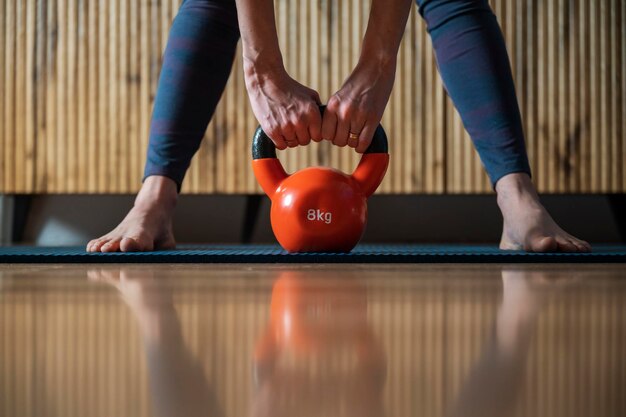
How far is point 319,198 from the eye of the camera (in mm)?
1146

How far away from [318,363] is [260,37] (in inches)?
37.6

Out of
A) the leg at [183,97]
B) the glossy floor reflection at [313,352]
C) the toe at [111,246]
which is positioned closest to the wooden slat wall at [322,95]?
the leg at [183,97]

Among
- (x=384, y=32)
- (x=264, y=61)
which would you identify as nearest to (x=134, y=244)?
(x=264, y=61)

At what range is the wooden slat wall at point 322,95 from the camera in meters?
2.37

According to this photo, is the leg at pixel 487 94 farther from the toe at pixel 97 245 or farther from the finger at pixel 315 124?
the toe at pixel 97 245

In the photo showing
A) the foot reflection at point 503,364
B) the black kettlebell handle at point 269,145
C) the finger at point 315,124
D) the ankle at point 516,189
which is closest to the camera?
the foot reflection at point 503,364

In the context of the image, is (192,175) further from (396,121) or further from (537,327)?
(537,327)

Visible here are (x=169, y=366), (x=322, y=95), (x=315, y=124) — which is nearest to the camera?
(x=169, y=366)

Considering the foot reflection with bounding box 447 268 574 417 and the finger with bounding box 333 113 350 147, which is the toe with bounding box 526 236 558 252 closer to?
the finger with bounding box 333 113 350 147

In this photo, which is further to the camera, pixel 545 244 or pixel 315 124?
pixel 545 244

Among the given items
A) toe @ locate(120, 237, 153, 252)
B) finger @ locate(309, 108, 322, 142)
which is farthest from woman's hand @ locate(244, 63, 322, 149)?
toe @ locate(120, 237, 153, 252)

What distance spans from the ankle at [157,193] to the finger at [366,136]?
17.5 inches

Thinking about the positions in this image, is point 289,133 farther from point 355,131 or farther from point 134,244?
point 134,244

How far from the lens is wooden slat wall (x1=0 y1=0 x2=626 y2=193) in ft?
7.77
